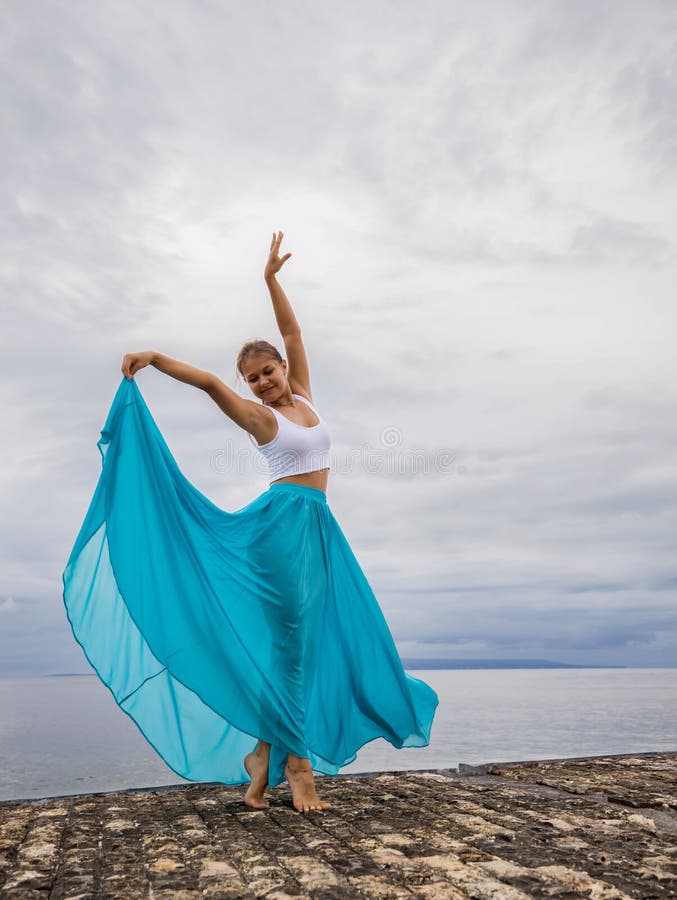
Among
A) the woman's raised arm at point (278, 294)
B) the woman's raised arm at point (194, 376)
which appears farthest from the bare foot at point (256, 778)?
the woman's raised arm at point (278, 294)

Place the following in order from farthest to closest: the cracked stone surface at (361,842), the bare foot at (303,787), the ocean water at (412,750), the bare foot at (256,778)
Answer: the ocean water at (412,750), the bare foot at (256,778), the bare foot at (303,787), the cracked stone surface at (361,842)

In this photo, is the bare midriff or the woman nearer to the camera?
the woman

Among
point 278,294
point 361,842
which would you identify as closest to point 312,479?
point 278,294

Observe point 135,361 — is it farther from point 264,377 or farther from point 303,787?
point 303,787

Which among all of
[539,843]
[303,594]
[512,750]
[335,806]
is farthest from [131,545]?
[512,750]

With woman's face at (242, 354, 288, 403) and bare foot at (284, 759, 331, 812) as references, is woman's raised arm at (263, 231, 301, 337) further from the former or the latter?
bare foot at (284, 759, 331, 812)

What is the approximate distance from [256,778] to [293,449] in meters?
1.60

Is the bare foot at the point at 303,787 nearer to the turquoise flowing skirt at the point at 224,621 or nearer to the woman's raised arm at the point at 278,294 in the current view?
the turquoise flowing skirt at the point at 224,621

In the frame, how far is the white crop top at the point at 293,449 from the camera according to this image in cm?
408

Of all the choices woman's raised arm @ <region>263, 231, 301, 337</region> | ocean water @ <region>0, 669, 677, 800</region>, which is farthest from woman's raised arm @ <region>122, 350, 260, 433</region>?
ocean water @ <region>0, 669, 677, 800</region>

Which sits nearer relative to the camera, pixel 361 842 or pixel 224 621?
pixel 361 842

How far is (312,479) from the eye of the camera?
4.16 m

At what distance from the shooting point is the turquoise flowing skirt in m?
3.79

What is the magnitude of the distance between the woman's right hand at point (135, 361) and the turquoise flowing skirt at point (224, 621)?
A: 122 mm
